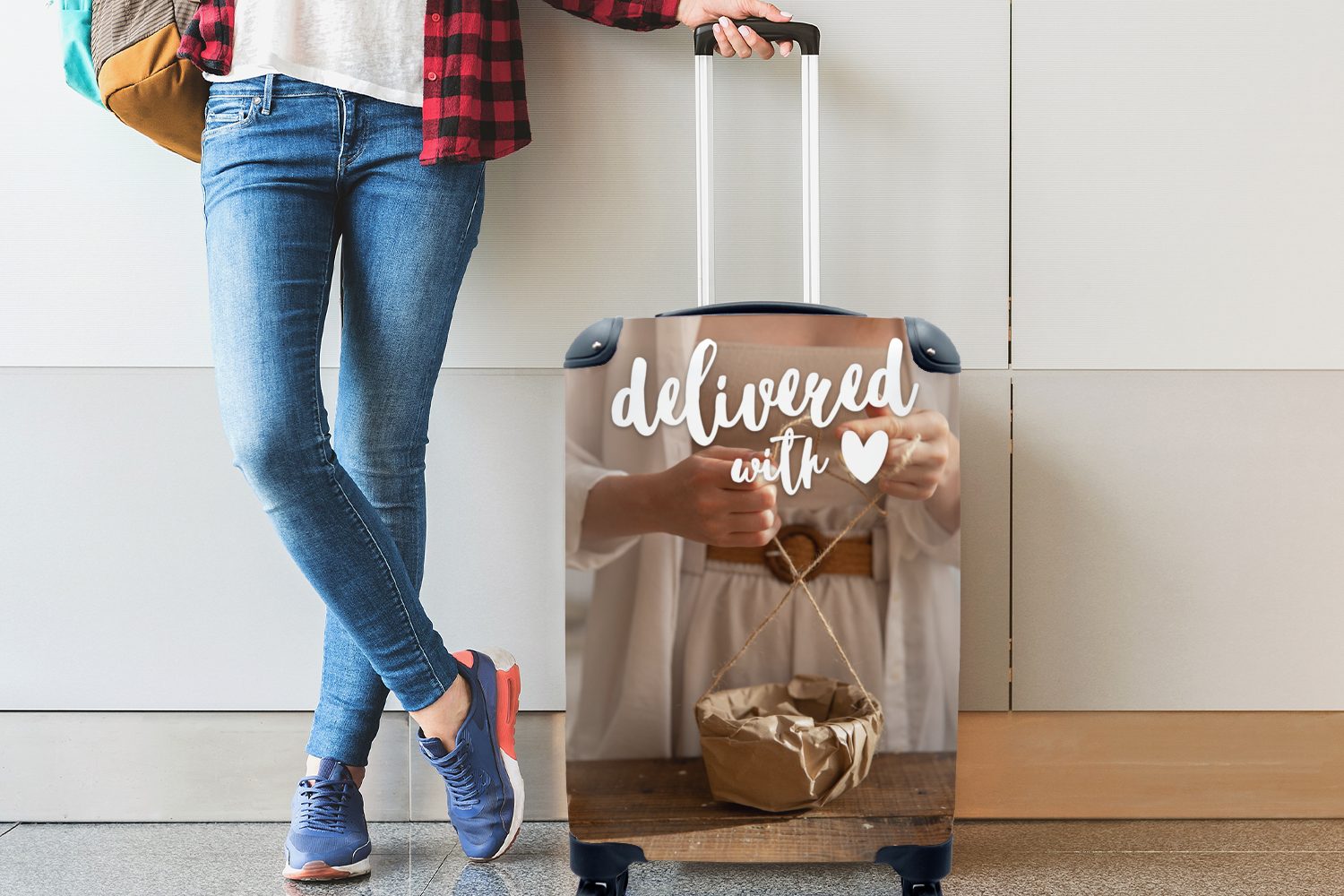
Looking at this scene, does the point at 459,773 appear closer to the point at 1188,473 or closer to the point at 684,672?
the point at 684,672

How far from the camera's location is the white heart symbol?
994 millimetres

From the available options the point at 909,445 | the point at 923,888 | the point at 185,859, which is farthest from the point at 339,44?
the point at 923,888

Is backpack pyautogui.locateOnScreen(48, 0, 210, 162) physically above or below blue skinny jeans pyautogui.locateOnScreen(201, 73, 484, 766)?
above

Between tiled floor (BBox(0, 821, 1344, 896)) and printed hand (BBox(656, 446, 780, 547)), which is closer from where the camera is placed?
printed hand (BBox(656, 446, 780, 547))

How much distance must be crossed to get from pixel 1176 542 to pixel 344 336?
109 centimetres

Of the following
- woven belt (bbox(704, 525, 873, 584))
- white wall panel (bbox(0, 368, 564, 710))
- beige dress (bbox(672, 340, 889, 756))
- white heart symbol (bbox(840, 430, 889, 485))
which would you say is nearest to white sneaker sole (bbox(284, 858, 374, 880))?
white wall panel (bbox(0, 368, 564, 710))

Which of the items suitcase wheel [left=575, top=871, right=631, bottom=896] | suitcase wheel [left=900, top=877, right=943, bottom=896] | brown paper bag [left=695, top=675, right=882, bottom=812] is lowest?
suitcase wheel [left=575, top=871, right=631, bottom=896]

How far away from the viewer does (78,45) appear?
1153 mm

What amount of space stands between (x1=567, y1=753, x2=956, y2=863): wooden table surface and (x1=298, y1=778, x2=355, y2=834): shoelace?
318mm

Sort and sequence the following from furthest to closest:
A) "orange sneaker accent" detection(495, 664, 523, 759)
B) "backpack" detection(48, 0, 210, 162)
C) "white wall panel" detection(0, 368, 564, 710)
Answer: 1. "white wall panel" detection(0, 368, 564, 710)
2. "orange sneaker accent" detection(495, 664, 523, 759)
3. "backpack" detection(48, 0, 210, 162)

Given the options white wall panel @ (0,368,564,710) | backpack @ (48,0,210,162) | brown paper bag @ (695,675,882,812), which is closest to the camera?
brown paper bag @ (695,675,882,812)

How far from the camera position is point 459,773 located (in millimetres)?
1147

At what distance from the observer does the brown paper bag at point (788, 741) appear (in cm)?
99

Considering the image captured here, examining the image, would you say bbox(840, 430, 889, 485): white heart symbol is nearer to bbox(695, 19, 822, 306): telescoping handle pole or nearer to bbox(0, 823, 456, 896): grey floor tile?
bbox(695, 19, 822, 306): telescoping handle pole
